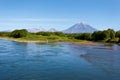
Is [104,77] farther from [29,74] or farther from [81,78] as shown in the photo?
[29,74]

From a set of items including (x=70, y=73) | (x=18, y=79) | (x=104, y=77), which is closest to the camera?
(x=18, y=79)

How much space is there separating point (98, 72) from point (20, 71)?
8629 mm

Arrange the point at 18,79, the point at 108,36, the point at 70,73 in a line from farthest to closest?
the point at 108,36 < the point at 70,73 < the point at 18,79

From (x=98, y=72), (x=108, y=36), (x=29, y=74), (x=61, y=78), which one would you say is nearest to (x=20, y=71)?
(x=29, y=74)

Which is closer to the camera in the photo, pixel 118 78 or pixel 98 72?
pixel 118 78

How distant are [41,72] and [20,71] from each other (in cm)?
229

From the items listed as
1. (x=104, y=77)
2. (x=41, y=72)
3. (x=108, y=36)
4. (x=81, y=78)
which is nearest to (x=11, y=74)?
(x=41, y=72)

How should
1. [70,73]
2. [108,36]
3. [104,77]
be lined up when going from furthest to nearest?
[108,36]
[70,73]
[104,77]

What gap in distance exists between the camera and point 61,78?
2156 centimetres

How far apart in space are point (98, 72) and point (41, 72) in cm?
634

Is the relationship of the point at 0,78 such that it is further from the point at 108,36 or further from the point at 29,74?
the point at 108,36

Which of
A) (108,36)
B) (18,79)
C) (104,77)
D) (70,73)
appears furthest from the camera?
(108,36)

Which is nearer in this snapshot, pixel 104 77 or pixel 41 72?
pixel 104 77

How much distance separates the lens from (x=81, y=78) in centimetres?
2166
